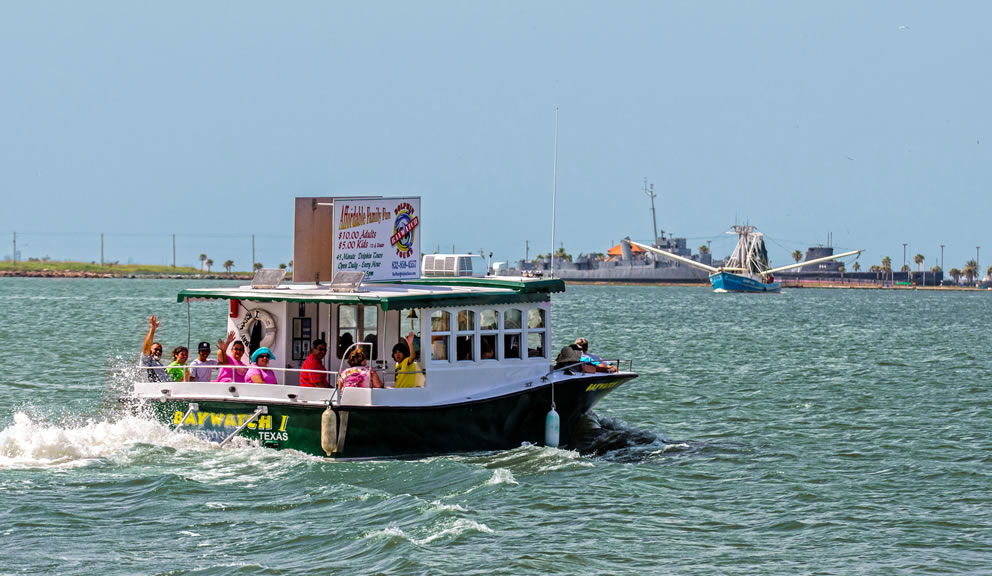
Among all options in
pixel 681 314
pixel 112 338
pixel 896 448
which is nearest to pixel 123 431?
pixel 896 448

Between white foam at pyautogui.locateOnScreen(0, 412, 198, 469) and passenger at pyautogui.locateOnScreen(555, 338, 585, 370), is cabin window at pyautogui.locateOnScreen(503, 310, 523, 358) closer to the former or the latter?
passenger at pyautogui.locateOnScreen(555, 338, 585, 370)

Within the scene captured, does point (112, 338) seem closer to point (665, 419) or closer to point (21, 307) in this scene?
point (665, 419)

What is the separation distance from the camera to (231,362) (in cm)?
2033

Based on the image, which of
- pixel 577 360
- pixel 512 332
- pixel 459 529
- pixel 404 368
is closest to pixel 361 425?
pixel 404 368

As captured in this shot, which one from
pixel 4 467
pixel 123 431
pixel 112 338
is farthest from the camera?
pixel 112 338

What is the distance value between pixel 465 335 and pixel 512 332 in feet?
3.95

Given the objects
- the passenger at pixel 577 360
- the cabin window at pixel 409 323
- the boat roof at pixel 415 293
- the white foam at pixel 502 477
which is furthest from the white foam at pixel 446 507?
the passenger at pixel 577 360

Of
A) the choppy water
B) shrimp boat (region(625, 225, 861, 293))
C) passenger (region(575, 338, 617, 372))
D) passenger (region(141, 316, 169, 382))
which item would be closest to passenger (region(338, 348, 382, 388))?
the choppy water

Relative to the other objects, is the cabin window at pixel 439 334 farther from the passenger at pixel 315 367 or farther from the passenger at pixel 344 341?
the passenger at pixel 315 367

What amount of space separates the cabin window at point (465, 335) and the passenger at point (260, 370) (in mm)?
3194

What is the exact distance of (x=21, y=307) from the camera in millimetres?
86688

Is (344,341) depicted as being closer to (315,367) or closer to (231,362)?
(315,367)

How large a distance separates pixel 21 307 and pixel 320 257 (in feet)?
236

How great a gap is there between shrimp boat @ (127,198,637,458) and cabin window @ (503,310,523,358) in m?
0.02
